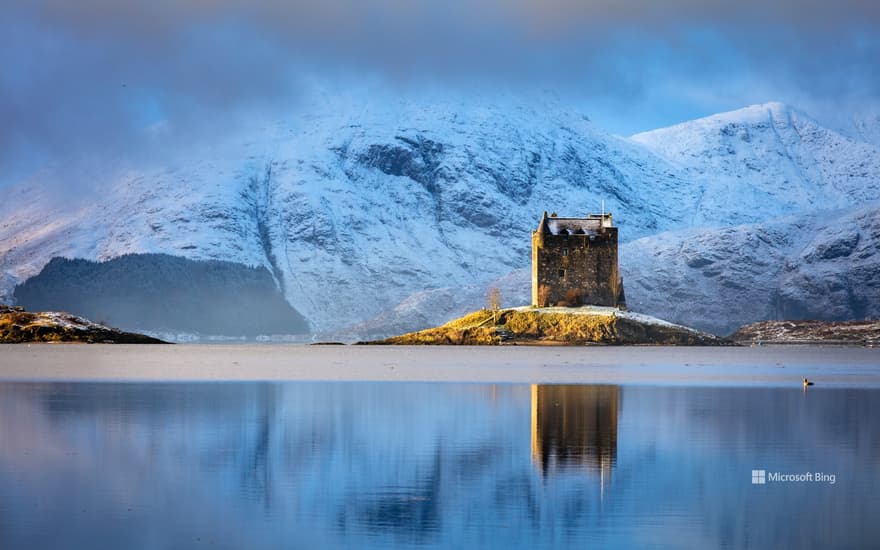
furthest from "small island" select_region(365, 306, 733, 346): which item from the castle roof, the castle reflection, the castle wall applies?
the castle reflection

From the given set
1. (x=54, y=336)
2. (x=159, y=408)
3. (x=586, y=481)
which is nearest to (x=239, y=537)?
(x=586, y=481)

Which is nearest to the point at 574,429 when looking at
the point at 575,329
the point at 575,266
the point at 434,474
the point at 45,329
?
the point at 434,474

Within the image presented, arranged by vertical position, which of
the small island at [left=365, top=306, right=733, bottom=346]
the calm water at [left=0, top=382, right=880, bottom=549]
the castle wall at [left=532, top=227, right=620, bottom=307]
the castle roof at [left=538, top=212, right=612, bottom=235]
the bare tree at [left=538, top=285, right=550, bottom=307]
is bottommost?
the calm water at [left=0, top=382, right=880, bottom=549]

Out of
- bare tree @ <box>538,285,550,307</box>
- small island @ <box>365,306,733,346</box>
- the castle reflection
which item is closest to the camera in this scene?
the castle reflection

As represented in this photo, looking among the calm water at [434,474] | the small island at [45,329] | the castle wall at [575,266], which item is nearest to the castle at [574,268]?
the castle wall at [575,266]

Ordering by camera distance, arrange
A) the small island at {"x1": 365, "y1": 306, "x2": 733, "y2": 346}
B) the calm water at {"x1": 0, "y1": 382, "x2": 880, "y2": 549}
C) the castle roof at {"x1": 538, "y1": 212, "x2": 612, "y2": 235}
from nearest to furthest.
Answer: the calm water at {"x1": 0, "y1": 382, "x2": 880, "y2": 549} → the small island at {"x1": 365, "y1": 306, "x2": 733, "y2": 346} → the castle roof at {"x1": 538, "y1": 212, "x2": 612, "y2": 235}

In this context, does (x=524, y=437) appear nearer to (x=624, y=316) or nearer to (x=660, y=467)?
(x=660, y=467)

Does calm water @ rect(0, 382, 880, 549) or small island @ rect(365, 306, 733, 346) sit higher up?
small island @ rect(365, 306, 733, 346)

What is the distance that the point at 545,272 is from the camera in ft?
528

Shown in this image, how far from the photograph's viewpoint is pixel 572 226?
537 feet

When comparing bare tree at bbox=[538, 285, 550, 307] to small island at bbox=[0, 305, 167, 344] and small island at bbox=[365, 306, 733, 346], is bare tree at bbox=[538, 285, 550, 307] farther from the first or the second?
small island at bbox=[0, 305, 167, 344]

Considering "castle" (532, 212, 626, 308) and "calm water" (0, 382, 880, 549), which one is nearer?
"calm water" (0, 382, 880, 549)

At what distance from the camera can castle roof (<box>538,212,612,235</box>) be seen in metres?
162

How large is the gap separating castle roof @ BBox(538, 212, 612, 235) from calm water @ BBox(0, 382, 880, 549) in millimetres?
97610
